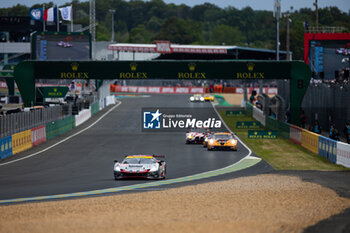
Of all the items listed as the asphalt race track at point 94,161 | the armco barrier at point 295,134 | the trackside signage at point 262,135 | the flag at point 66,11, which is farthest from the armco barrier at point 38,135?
the flag at point 66,11

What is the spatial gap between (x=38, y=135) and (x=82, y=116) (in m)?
20.1

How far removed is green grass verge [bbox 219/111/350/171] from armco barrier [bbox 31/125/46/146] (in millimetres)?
13251

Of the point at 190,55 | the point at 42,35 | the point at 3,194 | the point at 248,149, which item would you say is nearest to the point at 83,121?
the point at 42,35

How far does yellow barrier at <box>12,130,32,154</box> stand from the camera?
35.7m

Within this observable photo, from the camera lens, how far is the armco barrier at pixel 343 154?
29125 mm

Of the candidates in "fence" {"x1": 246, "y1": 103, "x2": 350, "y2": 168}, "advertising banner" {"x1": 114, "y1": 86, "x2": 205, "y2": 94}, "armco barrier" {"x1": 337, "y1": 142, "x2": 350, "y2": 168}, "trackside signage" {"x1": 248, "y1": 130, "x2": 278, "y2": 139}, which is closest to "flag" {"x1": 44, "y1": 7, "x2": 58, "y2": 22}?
"fence" {"x1": 246, "y1": 103, "x2": 350, "y2": 168}

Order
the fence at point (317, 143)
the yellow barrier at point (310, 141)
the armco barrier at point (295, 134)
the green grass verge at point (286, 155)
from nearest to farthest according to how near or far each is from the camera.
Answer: the fence at point (317, 143)
the green grass verge at point (286, 155)
the yellow barrier at point (310, 141)
the armco barrier at point (295, 134)

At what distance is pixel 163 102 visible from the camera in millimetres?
90000

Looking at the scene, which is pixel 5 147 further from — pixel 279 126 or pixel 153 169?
pixel 279 126

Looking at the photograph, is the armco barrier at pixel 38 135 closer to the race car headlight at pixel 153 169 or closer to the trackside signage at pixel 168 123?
the trackside signage at pixel 168 123

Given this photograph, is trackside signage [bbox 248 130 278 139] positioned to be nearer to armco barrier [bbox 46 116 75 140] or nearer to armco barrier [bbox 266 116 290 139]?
armco barrier [bbox 266 116 290 139]

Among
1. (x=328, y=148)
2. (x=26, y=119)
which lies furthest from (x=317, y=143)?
(x=26, y=119)

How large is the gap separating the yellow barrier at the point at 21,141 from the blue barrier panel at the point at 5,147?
2.67ft

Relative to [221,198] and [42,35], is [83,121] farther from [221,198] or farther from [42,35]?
[221,198]
